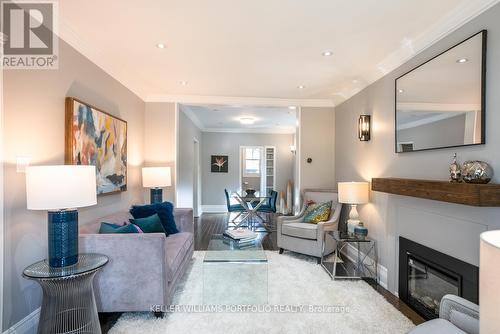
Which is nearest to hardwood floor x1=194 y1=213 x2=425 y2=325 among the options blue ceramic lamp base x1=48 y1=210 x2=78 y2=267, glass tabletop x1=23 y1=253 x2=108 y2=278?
glass tabletop x1=23 y1=253 x2=108 y2=278

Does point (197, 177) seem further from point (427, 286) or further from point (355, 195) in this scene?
point (427, 286)

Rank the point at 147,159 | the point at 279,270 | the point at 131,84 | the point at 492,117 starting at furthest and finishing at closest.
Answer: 1. the point at 147,159
2. the point at 131,84
3. the point at 279,270
4. the point at 492,117

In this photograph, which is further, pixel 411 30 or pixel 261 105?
pixel 261 105

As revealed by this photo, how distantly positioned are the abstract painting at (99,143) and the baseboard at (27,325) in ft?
4.01

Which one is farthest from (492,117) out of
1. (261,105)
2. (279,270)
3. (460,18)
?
(261,105)

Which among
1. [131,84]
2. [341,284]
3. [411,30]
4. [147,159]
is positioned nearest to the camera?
[411,30]

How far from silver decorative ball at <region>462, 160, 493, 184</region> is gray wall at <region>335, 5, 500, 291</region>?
0.15 ft

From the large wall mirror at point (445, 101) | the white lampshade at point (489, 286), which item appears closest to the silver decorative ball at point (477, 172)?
the large wall mirror at point (445, 101)

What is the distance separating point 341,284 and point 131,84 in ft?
12.5

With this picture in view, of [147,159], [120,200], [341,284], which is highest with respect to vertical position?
[147,159]

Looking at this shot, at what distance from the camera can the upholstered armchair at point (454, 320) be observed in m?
1.28

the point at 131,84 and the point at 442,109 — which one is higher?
the point at 131,84

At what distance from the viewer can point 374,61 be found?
3113 millimetres

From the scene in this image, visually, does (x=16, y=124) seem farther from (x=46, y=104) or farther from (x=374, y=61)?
(x=374, y=61)
